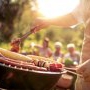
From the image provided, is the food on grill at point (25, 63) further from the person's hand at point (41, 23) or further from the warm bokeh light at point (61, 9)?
the warm bokeh light at point (61, 9)

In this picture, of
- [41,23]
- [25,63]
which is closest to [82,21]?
[41,23]

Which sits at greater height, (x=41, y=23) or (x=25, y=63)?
(x=41, y=23)

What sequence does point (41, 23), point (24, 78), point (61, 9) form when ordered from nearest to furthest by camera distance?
point (24, 78)
point (41, 23)
point (61, 9)

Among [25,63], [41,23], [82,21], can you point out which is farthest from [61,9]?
[25,63]

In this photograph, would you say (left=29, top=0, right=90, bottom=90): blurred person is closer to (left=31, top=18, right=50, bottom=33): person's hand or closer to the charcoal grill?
(left=31, top=18, right=50, bottom=33): person's hand

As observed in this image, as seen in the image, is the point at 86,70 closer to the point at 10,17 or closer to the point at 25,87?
the point at 25,87

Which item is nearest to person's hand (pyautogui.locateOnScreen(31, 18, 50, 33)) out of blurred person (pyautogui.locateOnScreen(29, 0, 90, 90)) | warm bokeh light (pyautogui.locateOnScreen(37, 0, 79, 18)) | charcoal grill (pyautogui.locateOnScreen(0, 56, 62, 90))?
blurred person (pyautogui.locateOnScreen(29, 0, 90, 90))

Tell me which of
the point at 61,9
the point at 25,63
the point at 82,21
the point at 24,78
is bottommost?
the point at 24,78

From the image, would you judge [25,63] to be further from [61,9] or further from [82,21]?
[61,9]

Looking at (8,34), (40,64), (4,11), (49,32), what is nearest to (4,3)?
(4,11)

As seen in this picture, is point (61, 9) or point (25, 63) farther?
point (61, 9)

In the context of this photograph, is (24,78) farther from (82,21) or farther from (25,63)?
(82,21)

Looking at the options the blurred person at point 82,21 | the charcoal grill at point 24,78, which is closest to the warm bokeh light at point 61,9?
the blurred person at point 82,21

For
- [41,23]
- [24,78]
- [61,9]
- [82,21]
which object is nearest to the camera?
[24,78]
